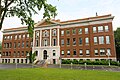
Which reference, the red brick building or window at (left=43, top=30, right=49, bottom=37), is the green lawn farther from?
window at (left=43, top=30, right=49, bottom=37)

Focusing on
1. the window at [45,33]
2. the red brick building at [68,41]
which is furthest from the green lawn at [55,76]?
the window at [45,33]

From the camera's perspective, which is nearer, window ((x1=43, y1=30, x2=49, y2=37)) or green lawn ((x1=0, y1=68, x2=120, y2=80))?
green lawn ((x1=0, y1=68, x2=120, y2=80))

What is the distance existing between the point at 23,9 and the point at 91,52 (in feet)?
107

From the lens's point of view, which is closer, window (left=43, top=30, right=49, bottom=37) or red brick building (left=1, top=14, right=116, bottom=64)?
red brick building (left=1, top=14, right=116, bottom=64)

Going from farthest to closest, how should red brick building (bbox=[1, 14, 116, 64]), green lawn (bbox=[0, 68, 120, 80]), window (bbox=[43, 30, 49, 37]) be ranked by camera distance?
1. window (bbox=[43, 30, 49, 37])
2. red brick building (bbox=[1, 14, 116, 64])
3. green lawn (bbox=[0, 68, 120, 80])

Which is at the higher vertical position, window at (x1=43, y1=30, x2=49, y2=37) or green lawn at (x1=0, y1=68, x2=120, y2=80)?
window at (x1=43, y1=30, x2=49, y2=37)

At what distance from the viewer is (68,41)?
1937 inches

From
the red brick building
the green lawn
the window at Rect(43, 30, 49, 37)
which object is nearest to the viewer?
the green lawn

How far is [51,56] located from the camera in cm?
4978

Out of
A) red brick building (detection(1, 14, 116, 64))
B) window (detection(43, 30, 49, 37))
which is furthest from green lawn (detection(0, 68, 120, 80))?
window (detection(43, 30, 49, 37))

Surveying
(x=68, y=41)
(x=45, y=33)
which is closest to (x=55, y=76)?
(x=68, y=41)

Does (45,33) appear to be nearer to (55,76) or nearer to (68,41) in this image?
(68,41)

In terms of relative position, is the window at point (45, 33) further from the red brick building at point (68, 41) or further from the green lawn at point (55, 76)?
the green lawn at point (55, 76)

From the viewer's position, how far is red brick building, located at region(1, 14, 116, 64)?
43031 millimetres
